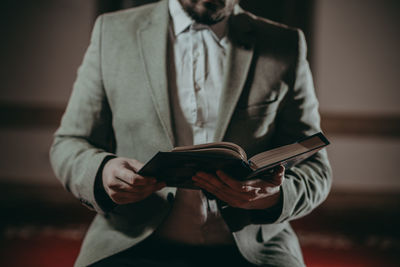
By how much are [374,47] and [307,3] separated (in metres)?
0.58

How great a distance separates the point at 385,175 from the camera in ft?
9.30

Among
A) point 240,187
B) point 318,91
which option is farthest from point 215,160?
point 318,91

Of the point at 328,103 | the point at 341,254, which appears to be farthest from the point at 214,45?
the point at 328,103

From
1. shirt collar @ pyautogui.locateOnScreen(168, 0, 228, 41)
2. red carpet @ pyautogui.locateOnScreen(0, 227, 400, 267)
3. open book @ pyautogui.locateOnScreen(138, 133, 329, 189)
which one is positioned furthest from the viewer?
red carpet @ pyautogui.locateOnScreen(0, 227, 400, 267)

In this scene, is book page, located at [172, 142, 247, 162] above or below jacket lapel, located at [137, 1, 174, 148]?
below

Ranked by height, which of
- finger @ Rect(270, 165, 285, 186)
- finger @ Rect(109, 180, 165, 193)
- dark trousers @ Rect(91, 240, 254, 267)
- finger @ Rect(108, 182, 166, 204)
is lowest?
dark trousers @ Rect(91, 240, 254, 267)

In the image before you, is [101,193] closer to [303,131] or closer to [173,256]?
[173,256]

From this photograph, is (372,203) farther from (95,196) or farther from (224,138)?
(95,196)

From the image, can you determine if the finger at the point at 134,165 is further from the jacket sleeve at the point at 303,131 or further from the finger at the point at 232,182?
the jacket sleeve at the point at 303,131

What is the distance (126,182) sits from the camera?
749mm

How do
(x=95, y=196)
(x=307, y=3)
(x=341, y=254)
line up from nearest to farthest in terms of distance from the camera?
(x=95, y=196)
(x=341, y=254)
(x=307, y=3)

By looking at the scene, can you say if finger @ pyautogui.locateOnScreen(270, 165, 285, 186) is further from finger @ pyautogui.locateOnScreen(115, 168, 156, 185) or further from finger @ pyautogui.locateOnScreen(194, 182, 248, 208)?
finger @ pyautogui.locateOnScreen(115, 168, 156, 185)

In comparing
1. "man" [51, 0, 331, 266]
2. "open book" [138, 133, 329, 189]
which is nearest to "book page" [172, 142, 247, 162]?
"open book" [138, 133, 329, 189]

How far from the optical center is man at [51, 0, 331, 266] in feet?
2.89
